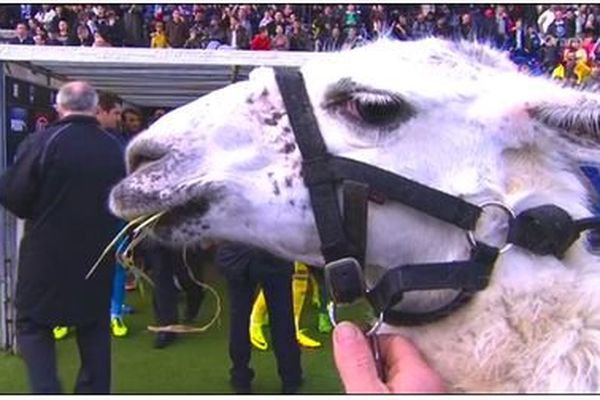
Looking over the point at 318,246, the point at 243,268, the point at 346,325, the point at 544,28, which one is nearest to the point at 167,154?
the point at 318,246

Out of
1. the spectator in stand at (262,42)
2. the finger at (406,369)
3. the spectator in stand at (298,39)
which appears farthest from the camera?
the spectator in stand at (298,39)

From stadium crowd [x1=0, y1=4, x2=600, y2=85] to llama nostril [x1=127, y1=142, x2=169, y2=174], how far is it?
14449mm

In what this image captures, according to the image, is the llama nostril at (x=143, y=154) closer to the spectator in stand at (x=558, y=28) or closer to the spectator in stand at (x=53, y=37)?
the spectator in stand at (x=53, y=37)

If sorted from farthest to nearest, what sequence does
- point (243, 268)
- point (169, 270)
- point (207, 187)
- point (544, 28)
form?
point (544, 28), point (169, 270), point (243, 268), point (207, 187)

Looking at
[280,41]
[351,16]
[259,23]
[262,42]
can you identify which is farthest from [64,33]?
[351,16]

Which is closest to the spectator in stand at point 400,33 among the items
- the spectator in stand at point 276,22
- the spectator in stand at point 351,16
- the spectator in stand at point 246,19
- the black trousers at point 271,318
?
the spectator in stand at point 351,16

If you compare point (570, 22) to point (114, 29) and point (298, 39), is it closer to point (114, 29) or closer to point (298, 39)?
point (298, 39)

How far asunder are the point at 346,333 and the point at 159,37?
16.5 metres

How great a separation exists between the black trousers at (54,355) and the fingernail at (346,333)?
3287mm

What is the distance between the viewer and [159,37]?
17719 millimetres

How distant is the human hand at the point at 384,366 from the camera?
1768 millimetres

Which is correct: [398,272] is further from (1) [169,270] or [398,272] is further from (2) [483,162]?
(1) [169,270]

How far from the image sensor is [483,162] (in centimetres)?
184

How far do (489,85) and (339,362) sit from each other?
678mm
